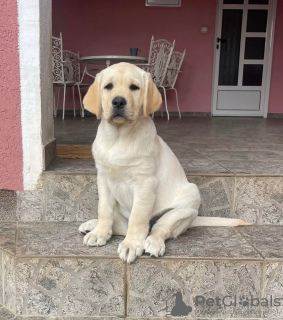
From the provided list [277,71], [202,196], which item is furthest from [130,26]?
[202,196]

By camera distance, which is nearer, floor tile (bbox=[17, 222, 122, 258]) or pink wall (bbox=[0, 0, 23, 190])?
floor tile (bbox=[17, 222, 122, 258])

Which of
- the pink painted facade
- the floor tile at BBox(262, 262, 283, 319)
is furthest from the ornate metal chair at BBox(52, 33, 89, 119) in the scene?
the floor tile at BBox(262, 262, 283, 319)

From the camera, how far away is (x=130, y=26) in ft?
26.7

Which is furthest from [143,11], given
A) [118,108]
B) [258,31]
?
[118,108]

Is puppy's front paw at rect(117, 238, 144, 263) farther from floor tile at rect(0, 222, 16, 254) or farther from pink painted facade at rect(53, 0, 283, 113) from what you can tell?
pink painted facade at rect(53, 0, 283, 113)

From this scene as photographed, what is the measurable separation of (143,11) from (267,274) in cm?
741

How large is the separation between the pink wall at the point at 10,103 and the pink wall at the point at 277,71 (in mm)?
7435

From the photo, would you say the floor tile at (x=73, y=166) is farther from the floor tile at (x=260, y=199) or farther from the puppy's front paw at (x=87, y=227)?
the floor tile at (x=260, y=199)

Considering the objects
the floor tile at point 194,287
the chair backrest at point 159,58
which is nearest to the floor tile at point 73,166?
the floor tile at point 194,287

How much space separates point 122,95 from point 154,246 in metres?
0.76

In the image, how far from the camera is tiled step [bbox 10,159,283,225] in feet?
7.88

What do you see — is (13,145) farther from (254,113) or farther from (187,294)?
(254,113)

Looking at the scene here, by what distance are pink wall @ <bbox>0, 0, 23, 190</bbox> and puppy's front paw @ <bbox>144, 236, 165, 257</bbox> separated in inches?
40.8

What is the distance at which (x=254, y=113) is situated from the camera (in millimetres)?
8648
